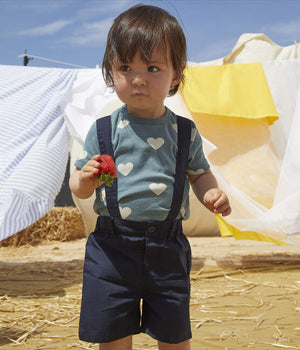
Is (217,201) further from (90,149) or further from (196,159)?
(90,149)

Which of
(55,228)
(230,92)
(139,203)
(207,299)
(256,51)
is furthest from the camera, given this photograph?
(55,228)

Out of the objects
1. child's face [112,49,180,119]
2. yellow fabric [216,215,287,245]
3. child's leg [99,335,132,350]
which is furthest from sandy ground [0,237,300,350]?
child's face [112,49,180,119]

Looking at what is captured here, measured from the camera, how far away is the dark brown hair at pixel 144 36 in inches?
48.4

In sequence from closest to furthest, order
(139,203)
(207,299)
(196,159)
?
(139,203) < (196,159) < (207,299)

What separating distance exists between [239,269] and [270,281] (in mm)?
369

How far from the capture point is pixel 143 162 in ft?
4.22

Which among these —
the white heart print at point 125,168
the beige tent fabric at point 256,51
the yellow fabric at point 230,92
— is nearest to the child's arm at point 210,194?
the white heart print at point 125,168

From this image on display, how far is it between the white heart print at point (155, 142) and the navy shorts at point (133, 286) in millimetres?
217

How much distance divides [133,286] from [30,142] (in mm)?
2015

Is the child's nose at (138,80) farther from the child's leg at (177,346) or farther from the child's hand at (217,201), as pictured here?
the child's leg at (177,346)

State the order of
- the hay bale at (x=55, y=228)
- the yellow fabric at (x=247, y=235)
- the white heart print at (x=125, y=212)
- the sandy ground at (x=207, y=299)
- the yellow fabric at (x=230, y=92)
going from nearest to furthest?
the white heart print at (x=125, y=212), the sandy ground at (x=207, y=299), the yellow fabric at (x=247, y=235), the yellow fabric at (x=230, y=92), the hay bale at (x=55, y=228)

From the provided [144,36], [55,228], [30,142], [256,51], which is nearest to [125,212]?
[144,36]

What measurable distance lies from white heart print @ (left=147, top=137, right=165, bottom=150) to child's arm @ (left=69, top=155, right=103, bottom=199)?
0.62 feet

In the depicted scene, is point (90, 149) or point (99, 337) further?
point (90, 149)
